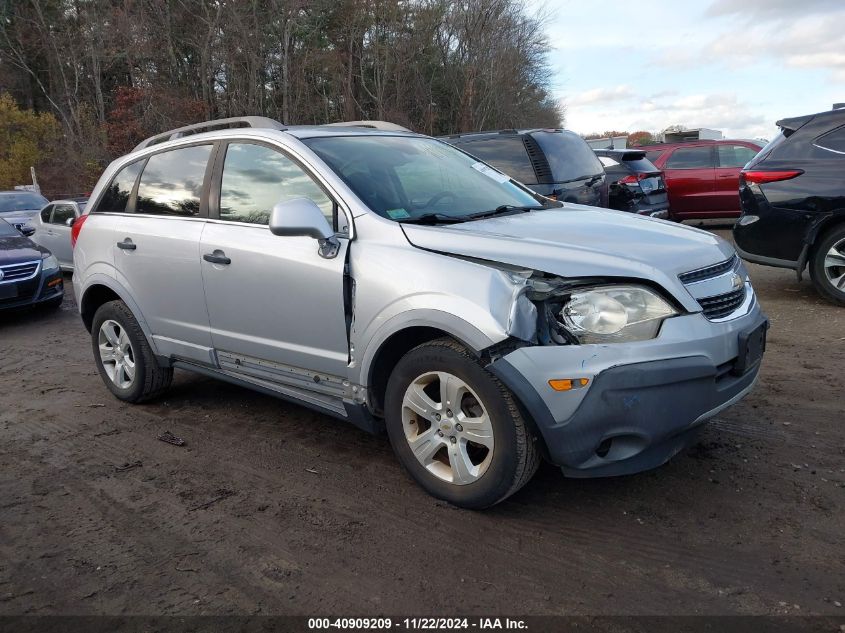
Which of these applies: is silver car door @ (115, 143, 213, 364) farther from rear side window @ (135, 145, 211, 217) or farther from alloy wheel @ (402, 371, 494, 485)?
alloy wheel @ (402, 371, 494, 485)

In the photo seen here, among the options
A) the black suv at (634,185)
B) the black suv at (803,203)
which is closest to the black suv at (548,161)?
the black suv at (634,185)

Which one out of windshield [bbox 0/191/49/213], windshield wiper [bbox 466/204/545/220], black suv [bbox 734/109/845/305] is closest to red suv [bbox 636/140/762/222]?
black suv [bbox 734/109/845/305]

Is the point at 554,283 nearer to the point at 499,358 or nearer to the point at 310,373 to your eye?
the point at 499,358

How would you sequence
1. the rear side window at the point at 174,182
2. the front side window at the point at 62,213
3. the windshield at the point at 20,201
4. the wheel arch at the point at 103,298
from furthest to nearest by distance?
the windshield at the point at 20,201 < the front side window at the point at 62,213 < the wheel arch at the point at 103,298 < the rear side window at the point at 174,182

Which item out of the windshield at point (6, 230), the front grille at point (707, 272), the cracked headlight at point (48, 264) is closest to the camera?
the front grille at point (707, 272)

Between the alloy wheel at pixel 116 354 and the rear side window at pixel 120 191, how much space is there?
828mm

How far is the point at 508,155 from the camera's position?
8.16 meters

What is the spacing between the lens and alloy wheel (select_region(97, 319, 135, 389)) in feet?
16.2

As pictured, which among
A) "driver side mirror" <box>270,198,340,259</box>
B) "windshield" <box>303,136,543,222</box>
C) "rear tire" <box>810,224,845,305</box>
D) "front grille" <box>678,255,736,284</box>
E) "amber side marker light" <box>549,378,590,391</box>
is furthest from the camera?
"rear tire" <box>810,224,845,305</box>

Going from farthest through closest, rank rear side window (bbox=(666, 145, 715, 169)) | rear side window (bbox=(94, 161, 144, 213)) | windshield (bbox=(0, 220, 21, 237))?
rear side window (bbox=(666, 145, 715, 169))
windshield (bbox=(0, 220, 21, 237))
rear side window (bbox=(94, 161, 144, 213))

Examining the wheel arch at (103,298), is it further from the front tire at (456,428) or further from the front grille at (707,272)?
the front grille at (707,272)

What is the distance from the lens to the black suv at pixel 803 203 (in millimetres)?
6523

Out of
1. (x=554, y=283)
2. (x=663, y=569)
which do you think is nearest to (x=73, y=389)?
(x=554, y=283)

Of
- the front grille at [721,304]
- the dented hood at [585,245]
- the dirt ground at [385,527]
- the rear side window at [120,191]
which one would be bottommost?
the dirt ground at [385,527]
